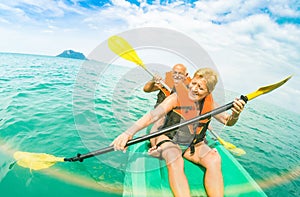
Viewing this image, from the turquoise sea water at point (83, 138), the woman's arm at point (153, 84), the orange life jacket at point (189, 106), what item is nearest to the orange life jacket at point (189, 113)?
the orange life jacket at point (189, 106)

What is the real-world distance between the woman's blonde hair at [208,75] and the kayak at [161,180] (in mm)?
948

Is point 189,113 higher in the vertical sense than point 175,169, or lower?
higher

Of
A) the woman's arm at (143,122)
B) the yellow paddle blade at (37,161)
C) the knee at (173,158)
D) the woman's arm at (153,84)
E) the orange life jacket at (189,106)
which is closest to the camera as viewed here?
the woman's arm at (143,122)

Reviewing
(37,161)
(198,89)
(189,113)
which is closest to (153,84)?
(189,113)

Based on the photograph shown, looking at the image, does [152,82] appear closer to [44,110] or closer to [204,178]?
[204,178]

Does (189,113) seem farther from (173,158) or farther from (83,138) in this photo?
(83,138)

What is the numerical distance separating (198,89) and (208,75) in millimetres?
162

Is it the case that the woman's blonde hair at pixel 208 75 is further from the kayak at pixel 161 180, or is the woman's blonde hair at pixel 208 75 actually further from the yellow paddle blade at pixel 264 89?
the kayak at pixel 161 180

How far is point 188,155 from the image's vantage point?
2.55 metres

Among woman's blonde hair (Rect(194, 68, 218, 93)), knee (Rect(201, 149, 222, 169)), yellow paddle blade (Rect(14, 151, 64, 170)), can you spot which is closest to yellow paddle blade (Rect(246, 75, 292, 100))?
woman's blonde hair (Rect(194, 68, 218, 93))

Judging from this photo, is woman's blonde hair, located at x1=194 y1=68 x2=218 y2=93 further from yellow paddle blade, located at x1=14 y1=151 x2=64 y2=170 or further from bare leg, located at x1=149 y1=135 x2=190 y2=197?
yellow paddle blade, located at x1=14 y1=151 x2=64 y2=170

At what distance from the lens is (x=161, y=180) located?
2.24m

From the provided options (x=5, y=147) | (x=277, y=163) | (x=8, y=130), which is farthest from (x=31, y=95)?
(x=277, y=163)

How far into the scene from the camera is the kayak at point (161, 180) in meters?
2.14
